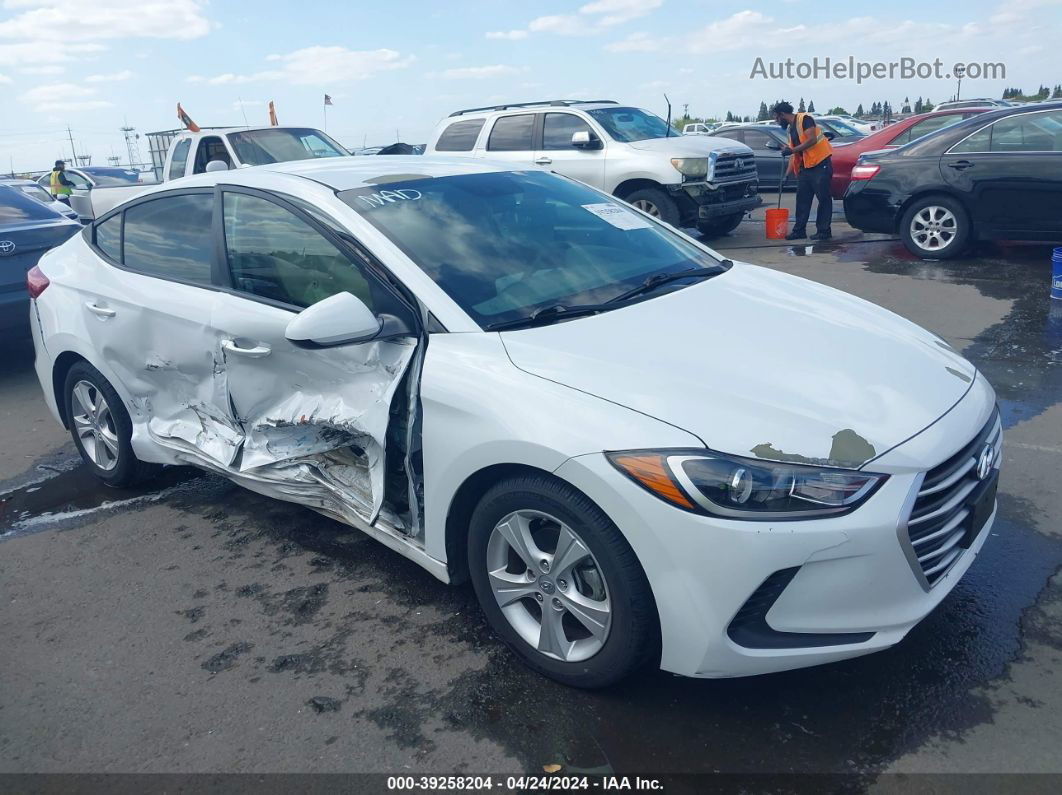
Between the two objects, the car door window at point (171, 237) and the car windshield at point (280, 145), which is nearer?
the car door window at point (171, 237)

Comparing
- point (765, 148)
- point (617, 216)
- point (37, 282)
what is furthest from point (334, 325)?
point (765, 148)

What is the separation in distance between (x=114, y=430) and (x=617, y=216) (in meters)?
2.80

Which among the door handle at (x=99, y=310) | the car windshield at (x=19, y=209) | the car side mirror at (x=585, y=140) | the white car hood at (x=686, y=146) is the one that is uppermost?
the car side mirror at (x=585, y=140)

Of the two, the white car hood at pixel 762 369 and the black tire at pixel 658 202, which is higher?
the white car hood at pixel 762 369

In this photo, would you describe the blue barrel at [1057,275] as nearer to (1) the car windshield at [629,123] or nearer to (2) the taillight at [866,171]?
(2) the taillight at [866,171]

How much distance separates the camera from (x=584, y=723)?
263 centimetres

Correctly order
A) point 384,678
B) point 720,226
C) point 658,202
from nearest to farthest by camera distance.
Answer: point 384,678 < point 658,202 < point 720,226

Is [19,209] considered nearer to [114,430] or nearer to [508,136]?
[114,430]

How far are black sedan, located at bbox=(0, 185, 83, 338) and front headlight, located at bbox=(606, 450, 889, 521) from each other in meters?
6.41

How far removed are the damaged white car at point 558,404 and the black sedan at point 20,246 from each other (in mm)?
3061

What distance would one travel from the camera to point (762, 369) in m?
2.69

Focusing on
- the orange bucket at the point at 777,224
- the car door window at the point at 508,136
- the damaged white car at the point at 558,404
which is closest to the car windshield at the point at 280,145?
the car door window at the point at 508,136

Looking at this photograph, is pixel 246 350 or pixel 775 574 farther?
pixel 246 350

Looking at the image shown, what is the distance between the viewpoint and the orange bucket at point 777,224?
11.5m
